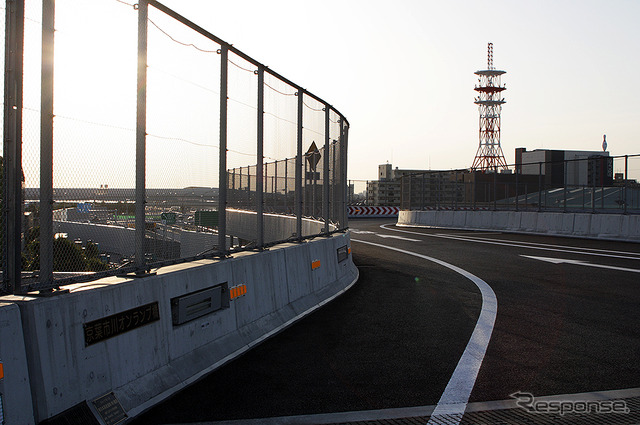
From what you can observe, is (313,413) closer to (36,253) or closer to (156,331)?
(156,331)

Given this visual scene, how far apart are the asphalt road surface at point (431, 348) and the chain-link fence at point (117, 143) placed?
4.46 feet

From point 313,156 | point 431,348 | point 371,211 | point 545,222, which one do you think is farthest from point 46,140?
point 371,211

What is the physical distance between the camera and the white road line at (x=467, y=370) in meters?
4.14

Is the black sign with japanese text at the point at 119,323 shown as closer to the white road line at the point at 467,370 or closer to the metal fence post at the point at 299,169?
the white road line at the point at 467,370

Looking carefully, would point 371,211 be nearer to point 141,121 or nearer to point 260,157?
point 260,157

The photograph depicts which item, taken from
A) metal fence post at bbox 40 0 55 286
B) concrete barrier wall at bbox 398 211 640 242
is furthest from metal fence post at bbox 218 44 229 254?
concrete barrier wall at bbox 398 211 640 242

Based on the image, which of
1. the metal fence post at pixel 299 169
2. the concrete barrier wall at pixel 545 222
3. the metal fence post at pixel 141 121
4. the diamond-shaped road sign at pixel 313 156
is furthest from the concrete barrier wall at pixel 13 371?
the concrete barrier wall at pixel 545 222

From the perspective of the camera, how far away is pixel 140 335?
14.9 feet

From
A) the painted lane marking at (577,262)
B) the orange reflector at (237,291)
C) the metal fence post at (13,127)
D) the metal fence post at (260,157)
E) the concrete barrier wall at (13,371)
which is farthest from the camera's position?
the painted lane marking at (577,262)

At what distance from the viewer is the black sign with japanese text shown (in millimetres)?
4071

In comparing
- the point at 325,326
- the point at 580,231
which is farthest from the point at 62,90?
the point at 580,231

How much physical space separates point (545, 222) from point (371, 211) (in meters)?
27.4

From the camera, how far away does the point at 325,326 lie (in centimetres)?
687

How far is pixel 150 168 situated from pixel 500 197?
2714 cm
